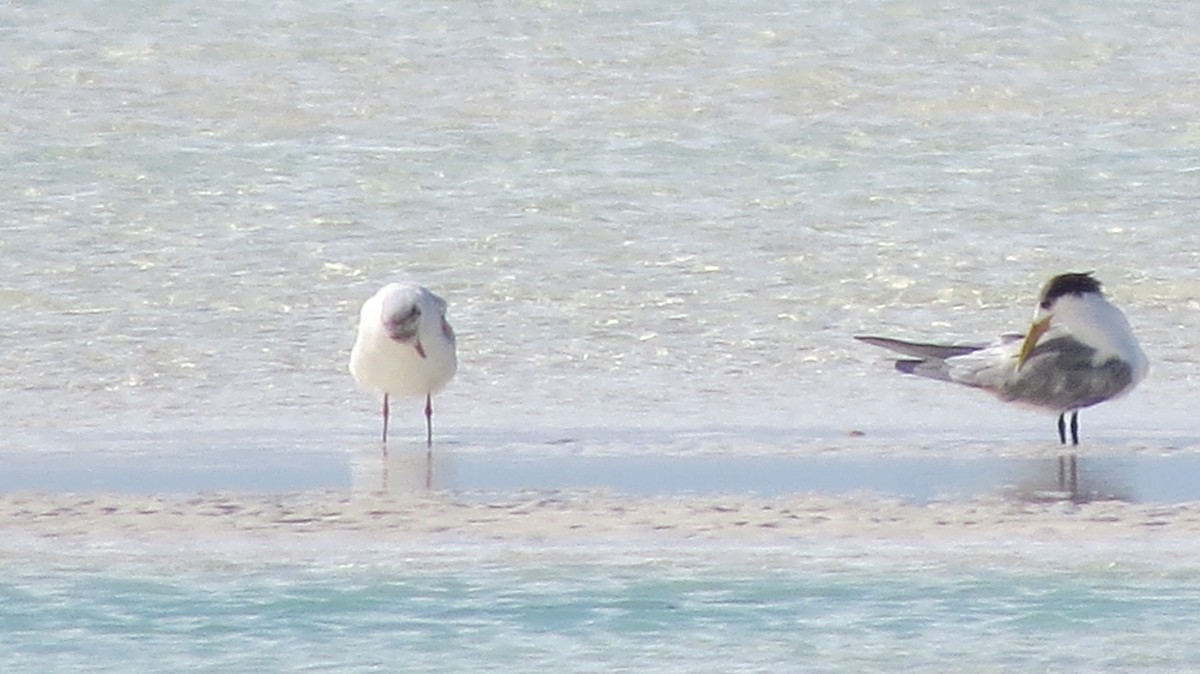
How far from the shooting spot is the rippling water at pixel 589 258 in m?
4.35

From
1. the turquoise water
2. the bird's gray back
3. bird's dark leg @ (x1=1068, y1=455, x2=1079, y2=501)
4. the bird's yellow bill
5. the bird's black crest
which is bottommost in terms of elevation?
the turquoise water

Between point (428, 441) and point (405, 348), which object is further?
point (405, 348)

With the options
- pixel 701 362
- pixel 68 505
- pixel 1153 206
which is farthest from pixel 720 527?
pixel 1153 206

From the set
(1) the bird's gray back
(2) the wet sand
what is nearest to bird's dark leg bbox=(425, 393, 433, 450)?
(2) the wet sand

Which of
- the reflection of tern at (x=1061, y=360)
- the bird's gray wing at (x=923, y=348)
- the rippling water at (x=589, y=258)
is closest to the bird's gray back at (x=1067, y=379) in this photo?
the reflection of tern at (x=1061, y=360)

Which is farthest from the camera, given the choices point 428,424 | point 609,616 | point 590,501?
point 428,424

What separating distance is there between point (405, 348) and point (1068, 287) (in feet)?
5.43

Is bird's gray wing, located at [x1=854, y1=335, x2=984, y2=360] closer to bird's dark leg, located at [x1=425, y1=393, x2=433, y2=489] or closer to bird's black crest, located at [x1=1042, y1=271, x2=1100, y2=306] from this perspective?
bird's black crest, located at [x1=1042, y1=271, x2=1100, y2=306]

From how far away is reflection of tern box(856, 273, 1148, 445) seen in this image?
20.6 feet

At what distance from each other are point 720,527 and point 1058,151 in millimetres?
5805

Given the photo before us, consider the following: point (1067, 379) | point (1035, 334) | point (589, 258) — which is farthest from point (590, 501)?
point (589, 258)

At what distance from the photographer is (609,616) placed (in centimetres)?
434

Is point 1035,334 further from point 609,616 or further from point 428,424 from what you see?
point 609,616

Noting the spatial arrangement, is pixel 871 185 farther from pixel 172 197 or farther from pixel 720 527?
pixel 720 527
